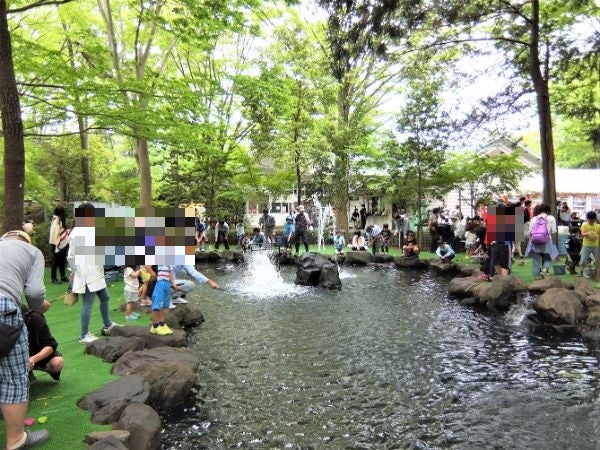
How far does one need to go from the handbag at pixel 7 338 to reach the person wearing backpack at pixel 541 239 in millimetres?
10519

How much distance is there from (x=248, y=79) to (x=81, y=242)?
6.70 meters

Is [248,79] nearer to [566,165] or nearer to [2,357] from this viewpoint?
[2,357]

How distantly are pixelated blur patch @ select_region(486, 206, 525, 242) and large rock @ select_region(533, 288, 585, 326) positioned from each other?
2.34 m

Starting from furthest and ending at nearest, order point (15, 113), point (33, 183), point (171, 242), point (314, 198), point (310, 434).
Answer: point (314, 198), point (33, 183), point (15, 113), point (171, 242), point (310, 434)

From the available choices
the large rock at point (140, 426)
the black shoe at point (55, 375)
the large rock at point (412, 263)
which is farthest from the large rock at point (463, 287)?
the black shoe at point (55, 375)

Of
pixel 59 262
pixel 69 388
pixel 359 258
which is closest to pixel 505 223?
pixel 359 258

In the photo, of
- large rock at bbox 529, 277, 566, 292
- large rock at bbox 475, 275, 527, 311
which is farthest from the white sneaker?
large rock at bbox 529, 277, 566, 292

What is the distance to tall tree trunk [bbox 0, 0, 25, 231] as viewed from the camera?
6.21m

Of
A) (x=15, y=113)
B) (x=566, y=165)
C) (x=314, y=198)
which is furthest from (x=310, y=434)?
(x=566, y=165)

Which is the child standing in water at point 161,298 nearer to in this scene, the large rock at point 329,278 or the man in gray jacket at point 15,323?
the man in gray jacket at point 15,323

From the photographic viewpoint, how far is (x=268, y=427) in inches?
170

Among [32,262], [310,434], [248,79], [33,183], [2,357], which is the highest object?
[248,79]

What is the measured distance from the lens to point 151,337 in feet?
20.0

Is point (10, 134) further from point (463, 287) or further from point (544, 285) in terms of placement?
point (544, 285)
